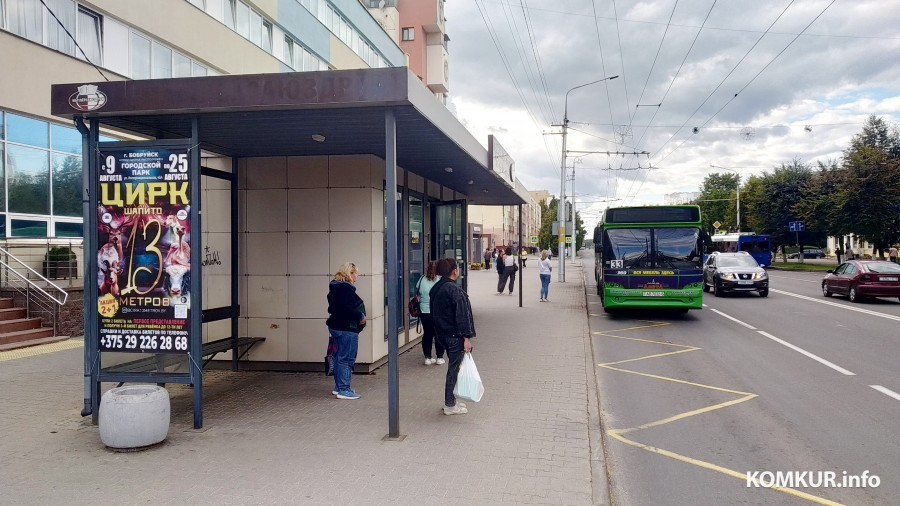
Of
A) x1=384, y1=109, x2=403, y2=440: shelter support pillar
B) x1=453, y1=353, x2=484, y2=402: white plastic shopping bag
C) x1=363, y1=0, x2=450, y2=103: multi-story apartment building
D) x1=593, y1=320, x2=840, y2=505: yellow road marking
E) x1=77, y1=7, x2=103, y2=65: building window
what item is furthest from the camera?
x1=363, y1=0, x2=450, y2=103: multi-story apartment building

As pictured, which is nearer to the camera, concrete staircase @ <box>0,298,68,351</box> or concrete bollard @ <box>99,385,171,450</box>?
concrete bollard @ <box>99,385,171,450</box>

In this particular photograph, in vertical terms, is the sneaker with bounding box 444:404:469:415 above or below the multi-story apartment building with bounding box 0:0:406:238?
below

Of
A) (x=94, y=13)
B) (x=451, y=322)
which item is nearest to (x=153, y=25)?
(x=94, y=13)

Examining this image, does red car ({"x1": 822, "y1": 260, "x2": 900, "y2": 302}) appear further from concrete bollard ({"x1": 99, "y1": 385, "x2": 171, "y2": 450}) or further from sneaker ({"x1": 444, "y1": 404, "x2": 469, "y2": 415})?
concrete bollard ({"x1": 99, "y1": 385, "x2": 171, "y2": 450})

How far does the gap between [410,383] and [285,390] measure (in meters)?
1.68

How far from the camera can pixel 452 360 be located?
22.5 ft

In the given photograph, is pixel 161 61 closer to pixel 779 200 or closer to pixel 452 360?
pixel 452 360

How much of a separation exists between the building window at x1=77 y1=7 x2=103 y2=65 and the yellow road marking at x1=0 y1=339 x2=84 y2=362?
26.8 feet

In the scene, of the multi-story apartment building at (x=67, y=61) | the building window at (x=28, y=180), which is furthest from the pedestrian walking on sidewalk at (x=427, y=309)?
the building window at (x=28, y=180)

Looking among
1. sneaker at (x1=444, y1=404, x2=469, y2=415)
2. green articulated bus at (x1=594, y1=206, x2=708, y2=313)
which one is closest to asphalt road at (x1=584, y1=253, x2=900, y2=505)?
green articulated bus at (x1=594, y1=206, x2=708, y2=313)

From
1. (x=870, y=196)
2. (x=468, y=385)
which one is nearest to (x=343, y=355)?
(x=468, y=385)

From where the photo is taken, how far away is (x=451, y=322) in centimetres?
678

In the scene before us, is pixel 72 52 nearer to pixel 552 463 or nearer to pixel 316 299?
pixel 316 299

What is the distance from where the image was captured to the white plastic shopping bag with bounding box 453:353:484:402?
6500 millimetres
